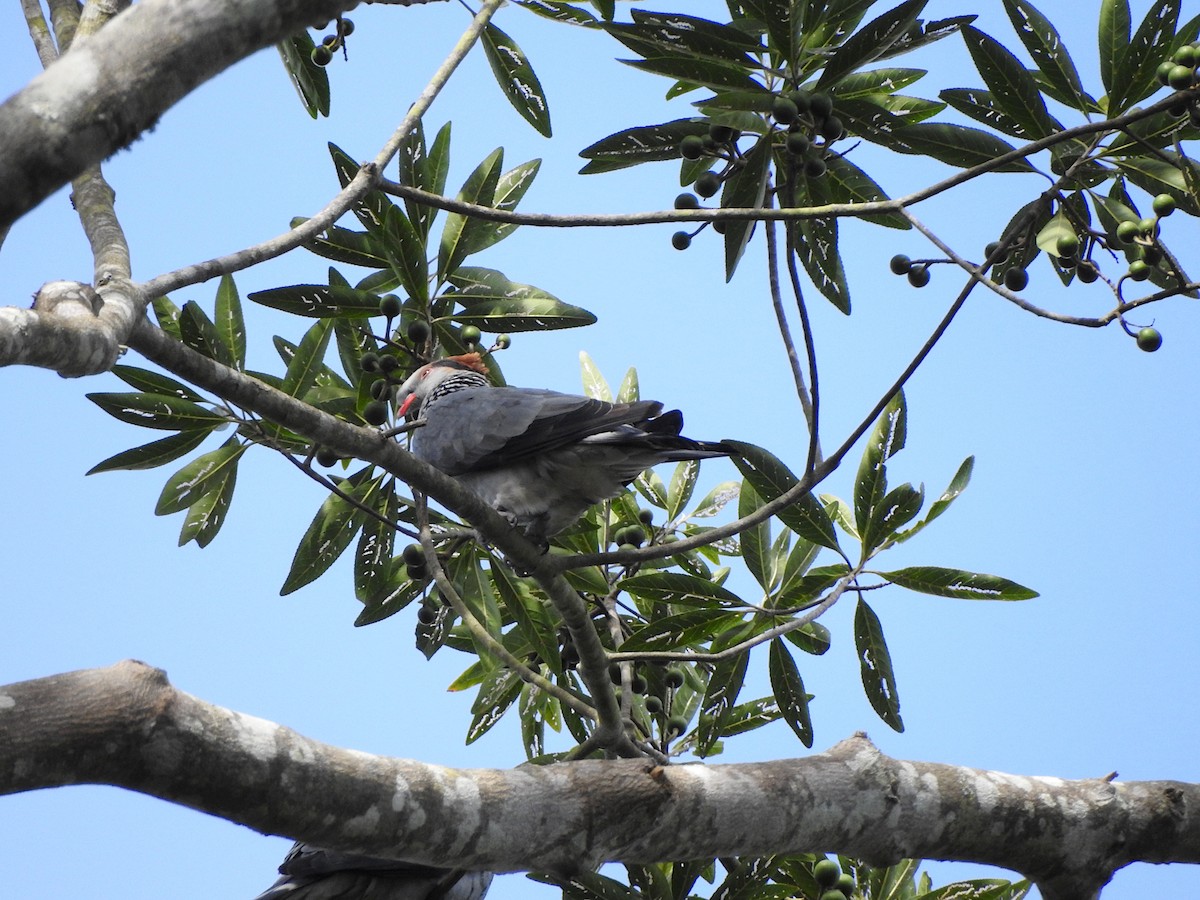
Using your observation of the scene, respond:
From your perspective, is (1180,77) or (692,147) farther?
(692,147)

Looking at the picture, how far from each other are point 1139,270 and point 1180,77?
606 millimetres

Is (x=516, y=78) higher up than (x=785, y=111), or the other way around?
(x=516, y=78)

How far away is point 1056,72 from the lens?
3.56 meters

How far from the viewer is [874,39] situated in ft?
11.1

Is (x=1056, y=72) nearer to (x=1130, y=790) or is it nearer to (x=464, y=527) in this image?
(x=1130, y=790)

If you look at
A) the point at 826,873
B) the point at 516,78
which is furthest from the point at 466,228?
the point at 826,873

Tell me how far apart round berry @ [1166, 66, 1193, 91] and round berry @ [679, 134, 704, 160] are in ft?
4.60

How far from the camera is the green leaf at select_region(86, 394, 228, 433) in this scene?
12.2 ft

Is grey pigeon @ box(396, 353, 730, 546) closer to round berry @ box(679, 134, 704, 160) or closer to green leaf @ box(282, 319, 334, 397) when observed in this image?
green leaf @ box(282, 319, 334, 397)

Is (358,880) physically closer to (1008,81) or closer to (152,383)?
(152,383)

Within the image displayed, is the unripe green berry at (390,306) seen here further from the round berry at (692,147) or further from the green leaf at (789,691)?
the green leaf at (789,691)

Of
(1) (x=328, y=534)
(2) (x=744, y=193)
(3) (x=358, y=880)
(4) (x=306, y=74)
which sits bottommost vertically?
(3) (x=358, y=880)

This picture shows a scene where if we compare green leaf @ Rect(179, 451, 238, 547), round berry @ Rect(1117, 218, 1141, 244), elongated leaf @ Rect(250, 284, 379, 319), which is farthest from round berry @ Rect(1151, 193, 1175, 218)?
green leaf @ Rect(179, 451, 238, 547)

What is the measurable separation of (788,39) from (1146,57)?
1.09 meters
